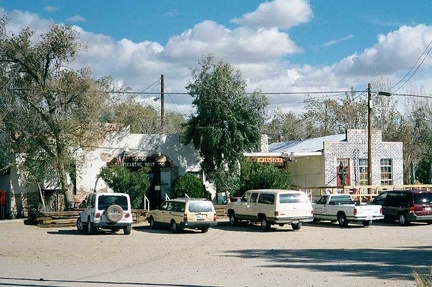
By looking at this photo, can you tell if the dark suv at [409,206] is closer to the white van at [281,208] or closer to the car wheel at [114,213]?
the white van at [281,208]

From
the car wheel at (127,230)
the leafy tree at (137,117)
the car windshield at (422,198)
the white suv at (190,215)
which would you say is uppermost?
the leafy tree at (137,117)

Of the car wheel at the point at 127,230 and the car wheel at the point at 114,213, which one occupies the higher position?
the car wheel at the point at 114,213

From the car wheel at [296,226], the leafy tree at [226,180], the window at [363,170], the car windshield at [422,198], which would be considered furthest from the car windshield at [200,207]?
the window at [363,170]

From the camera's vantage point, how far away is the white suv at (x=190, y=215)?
92.5ft

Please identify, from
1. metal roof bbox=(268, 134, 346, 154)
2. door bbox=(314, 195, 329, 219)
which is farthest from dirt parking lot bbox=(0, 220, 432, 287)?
metal roof bbox=(268, 134, 346, 154)

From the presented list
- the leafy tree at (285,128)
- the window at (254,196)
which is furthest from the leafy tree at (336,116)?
the window at (254,196)

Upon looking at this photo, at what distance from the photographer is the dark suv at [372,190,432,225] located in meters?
31.5

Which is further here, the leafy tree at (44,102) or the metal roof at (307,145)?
the metal roof at (307,145)

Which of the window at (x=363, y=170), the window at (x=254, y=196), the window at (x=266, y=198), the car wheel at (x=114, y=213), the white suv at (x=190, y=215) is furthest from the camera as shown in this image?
the window at (x=363, y=170)

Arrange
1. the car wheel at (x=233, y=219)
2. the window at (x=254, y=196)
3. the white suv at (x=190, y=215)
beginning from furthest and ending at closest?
the car wheel at (x=233, y=219) → the window at (x=254, y=196) → the white suv at (x=190, y=215)

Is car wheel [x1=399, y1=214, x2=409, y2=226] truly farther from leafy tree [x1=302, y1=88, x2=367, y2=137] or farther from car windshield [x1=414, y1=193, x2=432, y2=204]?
leafy tree [x1=302, y1=88, x2=367, y2=137]

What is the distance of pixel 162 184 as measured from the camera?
40.1m

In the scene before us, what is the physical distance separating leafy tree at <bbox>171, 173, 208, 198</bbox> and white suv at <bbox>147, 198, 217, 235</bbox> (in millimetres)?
7566

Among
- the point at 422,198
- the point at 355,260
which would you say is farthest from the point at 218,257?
the point at 422,198
